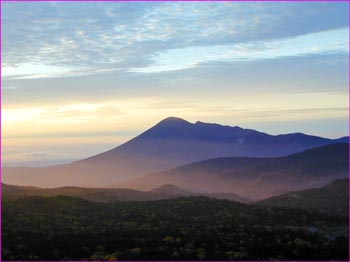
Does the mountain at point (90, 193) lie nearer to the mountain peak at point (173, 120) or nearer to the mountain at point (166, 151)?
the mountain at point (166, 151)

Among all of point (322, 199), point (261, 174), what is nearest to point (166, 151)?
point (261, 174)

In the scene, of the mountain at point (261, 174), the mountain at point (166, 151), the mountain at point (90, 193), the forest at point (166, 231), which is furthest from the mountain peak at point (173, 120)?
the forest at point (166, 231)

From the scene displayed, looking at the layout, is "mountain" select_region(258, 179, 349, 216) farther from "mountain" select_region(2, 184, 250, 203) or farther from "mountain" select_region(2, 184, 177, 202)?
"mountain" select_region(2, 184, 177, 202)

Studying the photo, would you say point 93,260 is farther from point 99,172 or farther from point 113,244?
point 99,172

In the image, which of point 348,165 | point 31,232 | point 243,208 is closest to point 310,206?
point 243,208

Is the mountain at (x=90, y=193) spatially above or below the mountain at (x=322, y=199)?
above
